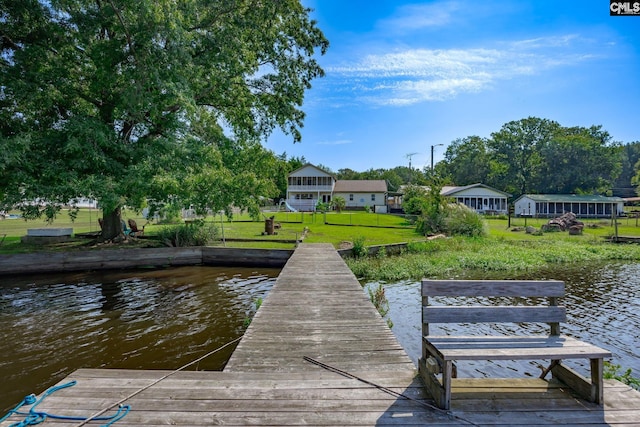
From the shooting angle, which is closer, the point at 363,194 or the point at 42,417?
the point at 42,417

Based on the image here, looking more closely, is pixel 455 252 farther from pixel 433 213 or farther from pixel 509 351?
pixel 509 351

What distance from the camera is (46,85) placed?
13188 millimetres

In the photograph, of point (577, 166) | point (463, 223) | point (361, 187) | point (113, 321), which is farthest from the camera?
point (577, 166)

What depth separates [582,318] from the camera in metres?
8.25

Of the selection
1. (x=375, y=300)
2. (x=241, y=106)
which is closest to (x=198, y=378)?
(x=375, y=300)

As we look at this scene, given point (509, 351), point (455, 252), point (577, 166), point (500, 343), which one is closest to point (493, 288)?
point (500, 343)

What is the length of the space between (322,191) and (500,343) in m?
47.0

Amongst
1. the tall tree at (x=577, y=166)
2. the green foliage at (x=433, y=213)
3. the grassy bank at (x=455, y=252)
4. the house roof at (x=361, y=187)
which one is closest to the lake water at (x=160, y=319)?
the grassy bank at (x=455, y=252)

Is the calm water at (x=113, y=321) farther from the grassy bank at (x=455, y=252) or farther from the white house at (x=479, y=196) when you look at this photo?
the white house at (x=479, y=196)

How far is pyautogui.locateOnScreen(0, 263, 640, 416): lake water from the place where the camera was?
595 centimetres

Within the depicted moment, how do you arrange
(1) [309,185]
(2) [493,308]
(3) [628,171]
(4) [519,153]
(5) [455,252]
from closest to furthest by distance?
(2) [493,308] → (5) [455,252] → (1) [309,185] → (4) [519,153] → (3) [628,171]

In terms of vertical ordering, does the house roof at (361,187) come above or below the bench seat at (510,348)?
above

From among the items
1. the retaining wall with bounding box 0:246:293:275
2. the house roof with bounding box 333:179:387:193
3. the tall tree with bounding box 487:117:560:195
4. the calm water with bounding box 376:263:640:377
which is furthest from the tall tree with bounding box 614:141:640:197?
the retaining wall with bounding box 0:246:293:275

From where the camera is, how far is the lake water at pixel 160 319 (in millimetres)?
5945
